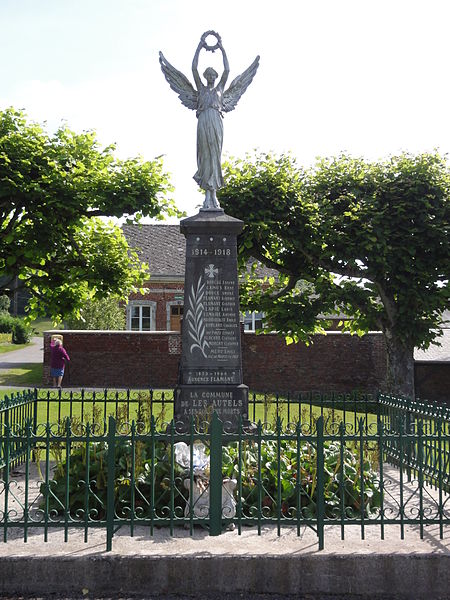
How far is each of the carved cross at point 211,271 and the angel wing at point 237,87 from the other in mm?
2467

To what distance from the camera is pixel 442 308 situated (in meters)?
13.6

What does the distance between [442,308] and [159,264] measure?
1663 cm

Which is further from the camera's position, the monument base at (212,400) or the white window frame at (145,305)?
the white window frame at (145,305)

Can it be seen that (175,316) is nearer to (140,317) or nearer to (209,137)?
(140,317)

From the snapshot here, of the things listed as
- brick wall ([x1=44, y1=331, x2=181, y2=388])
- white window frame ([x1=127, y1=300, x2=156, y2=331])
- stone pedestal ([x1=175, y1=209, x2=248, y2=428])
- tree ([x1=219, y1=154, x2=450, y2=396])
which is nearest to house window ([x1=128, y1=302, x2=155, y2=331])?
white window frame ([x1=127, y1=300, x2=156, y2=331])

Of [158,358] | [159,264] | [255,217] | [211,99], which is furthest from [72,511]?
[159,264]

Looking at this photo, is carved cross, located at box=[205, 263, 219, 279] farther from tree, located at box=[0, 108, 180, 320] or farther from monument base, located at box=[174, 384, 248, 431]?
tree, located at box=[0, 108, 180, 320]

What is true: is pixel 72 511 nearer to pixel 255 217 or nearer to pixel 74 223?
pixel 74 223

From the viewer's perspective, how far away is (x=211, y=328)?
8.20 metres

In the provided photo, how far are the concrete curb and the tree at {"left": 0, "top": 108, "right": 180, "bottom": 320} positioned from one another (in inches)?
288

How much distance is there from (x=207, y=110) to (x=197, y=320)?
3042 millimetres

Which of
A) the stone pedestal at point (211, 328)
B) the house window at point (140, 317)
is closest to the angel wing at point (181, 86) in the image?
the stone pedestal at point (211, 328)

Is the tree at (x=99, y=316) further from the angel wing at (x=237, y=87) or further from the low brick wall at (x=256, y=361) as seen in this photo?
the angel wing at (x=237, y=87)

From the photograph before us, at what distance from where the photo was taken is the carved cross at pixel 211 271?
8.30 meters
